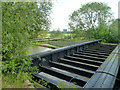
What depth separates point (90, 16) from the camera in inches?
794

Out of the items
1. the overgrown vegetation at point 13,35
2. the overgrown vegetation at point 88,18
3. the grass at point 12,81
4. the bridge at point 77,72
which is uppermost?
the overgrown vegetation at point 88,18

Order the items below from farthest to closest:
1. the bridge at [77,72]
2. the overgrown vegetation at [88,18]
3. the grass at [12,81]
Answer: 1. the overgrown vegetation at [88,18]
2. the bridge at [77,72]
3. the grass at [12,81]

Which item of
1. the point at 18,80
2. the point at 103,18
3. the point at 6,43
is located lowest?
the point at 18,80

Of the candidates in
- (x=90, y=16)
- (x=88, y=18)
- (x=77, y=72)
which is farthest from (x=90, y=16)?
(x=77, y=72)

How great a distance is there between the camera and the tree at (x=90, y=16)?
18.8m

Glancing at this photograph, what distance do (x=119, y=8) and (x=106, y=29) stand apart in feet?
34.5

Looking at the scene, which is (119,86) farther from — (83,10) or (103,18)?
(103,18)

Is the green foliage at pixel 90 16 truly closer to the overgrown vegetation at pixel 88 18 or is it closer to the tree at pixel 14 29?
the overgrown vegetation at pixel 88 18

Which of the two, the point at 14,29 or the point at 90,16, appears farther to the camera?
the point at 90,16

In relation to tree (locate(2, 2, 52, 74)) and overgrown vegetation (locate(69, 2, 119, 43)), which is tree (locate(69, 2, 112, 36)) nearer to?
overgrown vegetation (locate(69, 2, 119, 43))

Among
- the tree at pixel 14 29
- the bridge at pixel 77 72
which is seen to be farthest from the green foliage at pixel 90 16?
the tree at pixel 14 29

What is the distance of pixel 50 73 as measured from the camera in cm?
188

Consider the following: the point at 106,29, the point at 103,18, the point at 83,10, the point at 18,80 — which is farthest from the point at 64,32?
the point at 18,80

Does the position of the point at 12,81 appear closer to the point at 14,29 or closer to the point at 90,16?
the point at 14,29
